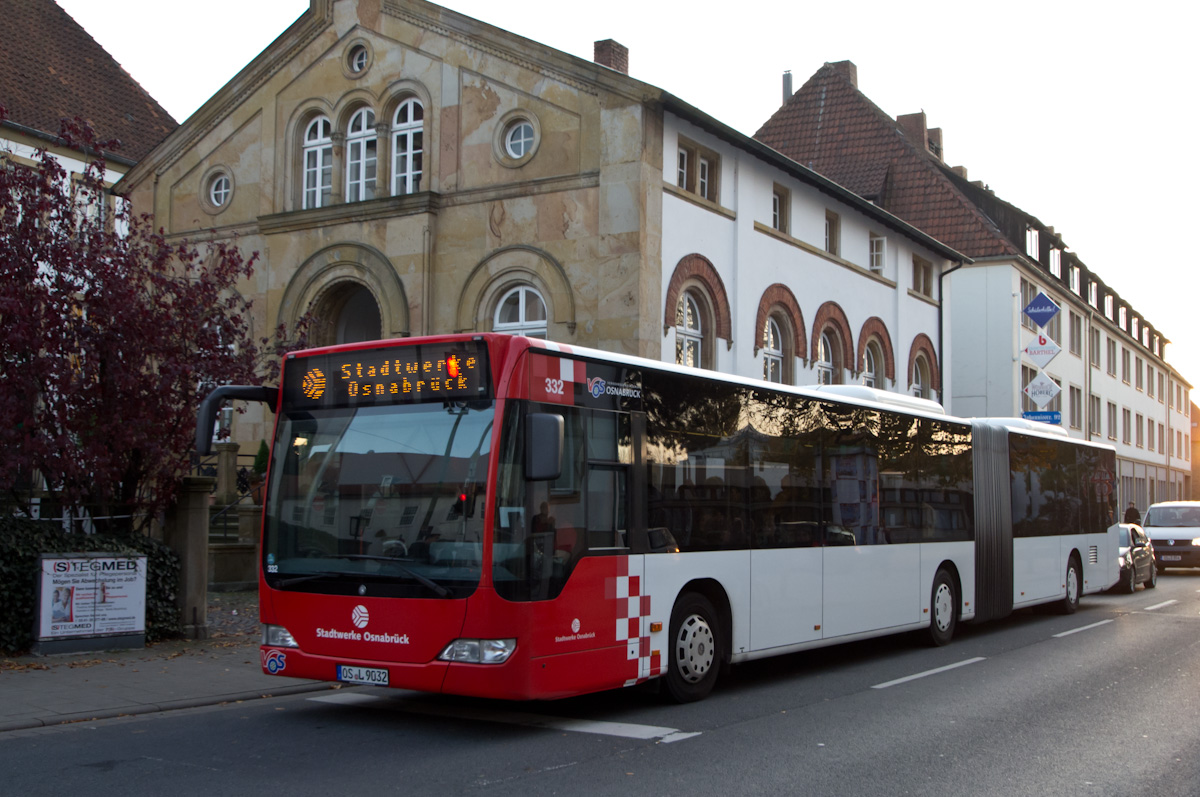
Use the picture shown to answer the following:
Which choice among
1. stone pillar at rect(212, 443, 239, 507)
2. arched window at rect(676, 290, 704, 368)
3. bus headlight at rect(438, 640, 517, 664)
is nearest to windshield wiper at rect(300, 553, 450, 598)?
bus headlight at rect(438, 640, 517, 664)

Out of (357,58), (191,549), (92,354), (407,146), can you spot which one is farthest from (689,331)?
(92,354)

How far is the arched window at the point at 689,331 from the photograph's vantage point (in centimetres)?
2341

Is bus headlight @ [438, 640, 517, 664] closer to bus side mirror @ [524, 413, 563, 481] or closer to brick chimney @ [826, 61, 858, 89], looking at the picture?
bus side mirror @ [524, 413, 563, 481]

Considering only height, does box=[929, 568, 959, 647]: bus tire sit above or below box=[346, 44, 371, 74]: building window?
below

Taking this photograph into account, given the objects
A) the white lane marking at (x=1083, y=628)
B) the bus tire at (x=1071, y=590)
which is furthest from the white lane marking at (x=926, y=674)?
the bus tire at (x=1071, y=590)

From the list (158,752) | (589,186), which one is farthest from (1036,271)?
(158,752)

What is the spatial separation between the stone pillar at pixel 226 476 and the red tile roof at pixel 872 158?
98.1ft

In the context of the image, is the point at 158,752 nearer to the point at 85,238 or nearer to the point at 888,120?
the point at 85,238

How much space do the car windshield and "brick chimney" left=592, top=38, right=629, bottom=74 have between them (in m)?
16.8

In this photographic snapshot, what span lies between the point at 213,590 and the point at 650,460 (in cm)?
1147

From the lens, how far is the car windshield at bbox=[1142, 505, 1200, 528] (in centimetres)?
2878

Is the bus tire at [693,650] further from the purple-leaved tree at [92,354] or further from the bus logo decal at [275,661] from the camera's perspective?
the purple-leaved tree at [92,354]

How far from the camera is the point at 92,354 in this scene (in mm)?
12656

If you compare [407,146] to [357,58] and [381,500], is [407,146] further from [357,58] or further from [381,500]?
[381,500]
